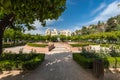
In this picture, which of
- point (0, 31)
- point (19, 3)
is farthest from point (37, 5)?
point (0, 31)

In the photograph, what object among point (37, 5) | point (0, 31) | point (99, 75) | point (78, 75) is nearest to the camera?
point (37, 5)

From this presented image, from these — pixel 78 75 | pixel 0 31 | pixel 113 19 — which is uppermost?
pixel 113 19

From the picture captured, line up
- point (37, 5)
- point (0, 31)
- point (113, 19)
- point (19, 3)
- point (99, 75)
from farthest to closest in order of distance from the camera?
point (113, 19) → point (99, 75) → point (0, 31) → point (37, 5) → point (19, 3)

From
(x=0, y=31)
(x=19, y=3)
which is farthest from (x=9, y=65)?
(x=19, y=3)

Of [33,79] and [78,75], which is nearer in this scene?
[33,79]

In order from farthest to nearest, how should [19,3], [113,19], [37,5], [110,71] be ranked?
1. [113,19]
2. [110,71]
3. [37,5]
4. [19,3]

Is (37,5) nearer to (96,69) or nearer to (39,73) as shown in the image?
(96,69)

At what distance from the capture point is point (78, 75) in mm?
10688

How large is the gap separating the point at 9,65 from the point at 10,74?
91 cm

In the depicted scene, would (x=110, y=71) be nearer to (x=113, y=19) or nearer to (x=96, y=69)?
(x=96, y=69)

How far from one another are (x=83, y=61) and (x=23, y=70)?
405 centimetres

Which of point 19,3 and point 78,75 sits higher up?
point 19,3

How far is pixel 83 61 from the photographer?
12.2 m

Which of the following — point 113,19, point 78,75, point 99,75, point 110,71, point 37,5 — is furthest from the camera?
point 113,19
